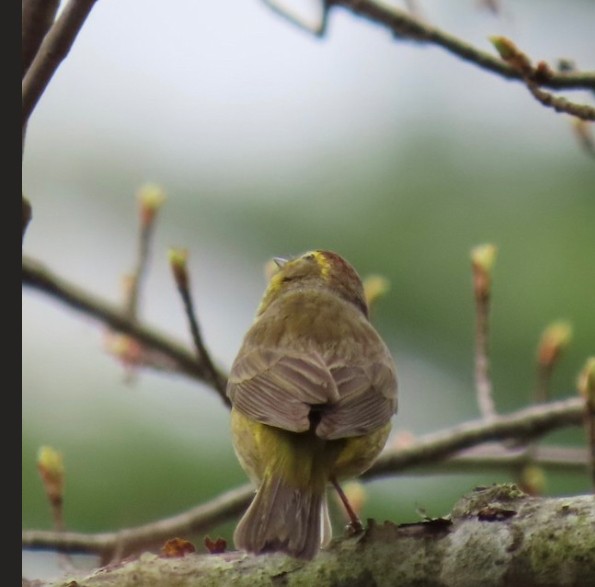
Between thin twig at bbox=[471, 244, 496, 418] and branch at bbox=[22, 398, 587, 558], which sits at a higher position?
thin twig at bbox=[471, 244, 496, 418]

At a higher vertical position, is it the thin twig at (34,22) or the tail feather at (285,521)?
the thin twig at (34,22)

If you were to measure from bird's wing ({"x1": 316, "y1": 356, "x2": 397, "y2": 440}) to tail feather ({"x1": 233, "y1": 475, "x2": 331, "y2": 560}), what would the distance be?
230 mm

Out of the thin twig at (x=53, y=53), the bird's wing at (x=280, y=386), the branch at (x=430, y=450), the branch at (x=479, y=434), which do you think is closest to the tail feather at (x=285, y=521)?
the bird's wing at (x=280, y=386)

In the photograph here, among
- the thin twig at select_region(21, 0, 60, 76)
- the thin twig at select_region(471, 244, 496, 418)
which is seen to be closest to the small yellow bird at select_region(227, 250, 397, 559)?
the thin twig at select_region(471, 244, 496, 418)

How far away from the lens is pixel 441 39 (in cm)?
457

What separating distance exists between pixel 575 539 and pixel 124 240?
32.3ft

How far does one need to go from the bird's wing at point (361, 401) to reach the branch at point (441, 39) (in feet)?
4.32

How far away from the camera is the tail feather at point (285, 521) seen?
11.4ft

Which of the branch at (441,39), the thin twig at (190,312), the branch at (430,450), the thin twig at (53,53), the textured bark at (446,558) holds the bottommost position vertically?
the textured bark at (446,558)

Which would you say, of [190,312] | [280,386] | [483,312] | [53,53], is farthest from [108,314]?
[53,53]

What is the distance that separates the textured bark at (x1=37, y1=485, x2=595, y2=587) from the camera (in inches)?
120

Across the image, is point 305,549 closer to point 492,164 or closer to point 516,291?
point 516,291

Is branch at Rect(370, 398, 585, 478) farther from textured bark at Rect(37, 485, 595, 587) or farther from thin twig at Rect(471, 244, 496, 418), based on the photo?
textured bark at Rect(37, 485, 595, 587)

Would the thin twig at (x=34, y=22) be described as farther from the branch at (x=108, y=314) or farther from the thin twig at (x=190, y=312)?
the branch at (x=108, y=314)
